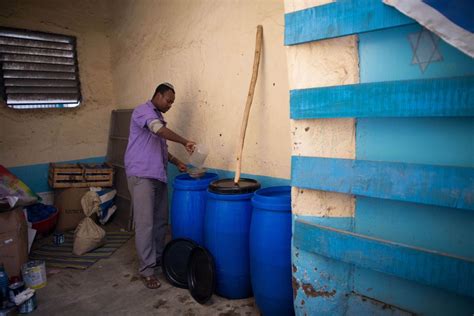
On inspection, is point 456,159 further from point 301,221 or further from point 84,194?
point 84,194

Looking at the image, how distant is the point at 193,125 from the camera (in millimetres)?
3564

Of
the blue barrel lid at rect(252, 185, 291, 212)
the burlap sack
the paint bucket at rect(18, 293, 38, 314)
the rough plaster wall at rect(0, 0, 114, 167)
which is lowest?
the paint bucket at rect(18, 293, 38, 314)

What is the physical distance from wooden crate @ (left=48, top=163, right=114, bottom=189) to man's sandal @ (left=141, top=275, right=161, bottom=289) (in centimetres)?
208

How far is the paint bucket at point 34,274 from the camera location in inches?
114

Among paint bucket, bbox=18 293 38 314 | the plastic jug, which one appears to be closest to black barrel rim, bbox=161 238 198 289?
the plastic jug

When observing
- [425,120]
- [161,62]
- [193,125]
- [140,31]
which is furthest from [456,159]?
[140,31]

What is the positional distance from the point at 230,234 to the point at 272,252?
0.42 m

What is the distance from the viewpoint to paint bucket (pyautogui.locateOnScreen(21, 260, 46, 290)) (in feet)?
9.52

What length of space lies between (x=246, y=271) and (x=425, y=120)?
1.69 metres

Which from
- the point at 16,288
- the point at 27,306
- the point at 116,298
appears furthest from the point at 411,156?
the point at 16,288

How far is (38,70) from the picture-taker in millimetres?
4449

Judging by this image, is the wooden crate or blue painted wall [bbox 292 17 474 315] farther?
the wooden crate

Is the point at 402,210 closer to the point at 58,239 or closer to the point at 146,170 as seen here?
the point at 146,170

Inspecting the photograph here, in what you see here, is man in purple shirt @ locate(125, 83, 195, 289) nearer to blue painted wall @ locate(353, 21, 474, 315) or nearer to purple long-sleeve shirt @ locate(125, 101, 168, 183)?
purple long-sleeve shirt @ locate(125, 101, 168, 183)
